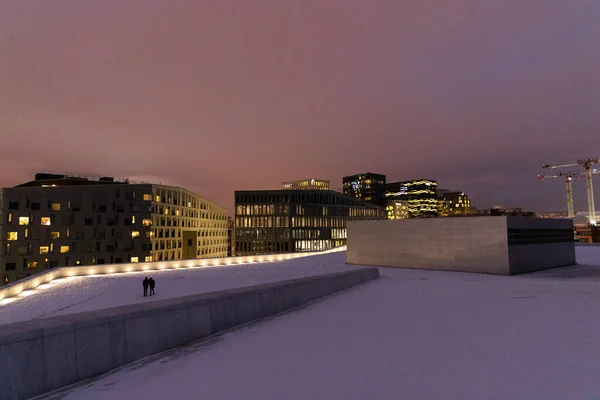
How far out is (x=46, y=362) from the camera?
589 cm

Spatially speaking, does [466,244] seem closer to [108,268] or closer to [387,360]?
[387,360]

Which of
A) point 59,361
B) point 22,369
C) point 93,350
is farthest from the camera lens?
point 93,350

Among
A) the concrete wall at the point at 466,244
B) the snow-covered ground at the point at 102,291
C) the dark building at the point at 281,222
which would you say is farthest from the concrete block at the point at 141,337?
the dark building at the point at 281,222

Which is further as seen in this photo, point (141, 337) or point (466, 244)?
point (466, 244)

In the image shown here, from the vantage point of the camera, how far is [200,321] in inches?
352

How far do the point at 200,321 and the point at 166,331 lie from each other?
101cm

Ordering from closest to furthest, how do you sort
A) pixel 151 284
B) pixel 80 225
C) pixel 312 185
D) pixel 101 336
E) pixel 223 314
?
pixel 101 336, pixel 223 314, pixel 151 284, pixel 80 225, pixel 312 185

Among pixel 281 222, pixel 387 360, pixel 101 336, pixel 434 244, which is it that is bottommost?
pixel 387 360

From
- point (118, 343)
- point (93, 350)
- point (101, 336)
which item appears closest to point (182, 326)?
point (118, 343)

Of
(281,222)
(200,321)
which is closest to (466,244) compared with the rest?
(200,321)

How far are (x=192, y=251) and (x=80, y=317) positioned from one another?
122 meters

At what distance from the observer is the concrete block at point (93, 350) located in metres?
6.40

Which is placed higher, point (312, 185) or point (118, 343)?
point (312, 185)

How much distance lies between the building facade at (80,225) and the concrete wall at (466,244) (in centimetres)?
7258
